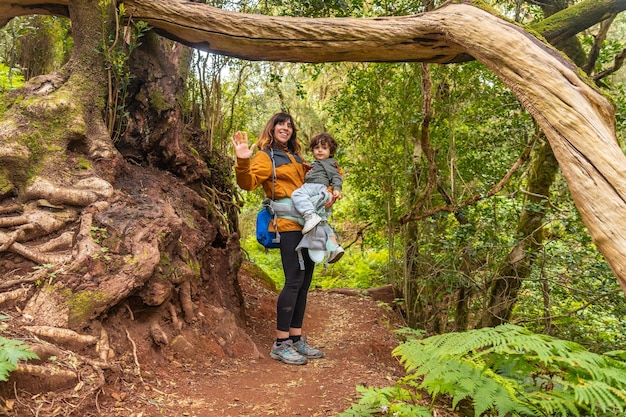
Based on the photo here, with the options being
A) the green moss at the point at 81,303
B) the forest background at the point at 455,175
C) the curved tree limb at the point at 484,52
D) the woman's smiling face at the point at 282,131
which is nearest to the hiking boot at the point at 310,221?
the woman's smiling face at the point at 282,131

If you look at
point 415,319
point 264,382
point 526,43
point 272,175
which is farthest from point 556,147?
point 415,319

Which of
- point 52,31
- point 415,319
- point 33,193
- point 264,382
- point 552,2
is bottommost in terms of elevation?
point 415,319

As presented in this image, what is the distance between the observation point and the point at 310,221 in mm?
4391

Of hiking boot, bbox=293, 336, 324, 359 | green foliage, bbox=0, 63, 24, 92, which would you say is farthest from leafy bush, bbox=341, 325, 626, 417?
green foliage, bbox=0, 63, 24, 92

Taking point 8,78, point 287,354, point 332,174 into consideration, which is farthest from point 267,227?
point 8,78

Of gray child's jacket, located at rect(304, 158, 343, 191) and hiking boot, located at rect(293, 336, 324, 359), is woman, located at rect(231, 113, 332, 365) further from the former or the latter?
gray child's jacket, located at rect(304, 158, 343, 191)

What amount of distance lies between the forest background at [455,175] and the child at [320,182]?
1.94 metres

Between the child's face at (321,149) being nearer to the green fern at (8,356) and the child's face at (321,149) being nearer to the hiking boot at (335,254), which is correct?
the hiking boot at (335,254)

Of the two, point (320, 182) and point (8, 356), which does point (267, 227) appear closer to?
point (320, 182)

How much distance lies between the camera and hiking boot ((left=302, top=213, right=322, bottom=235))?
4.38 meters

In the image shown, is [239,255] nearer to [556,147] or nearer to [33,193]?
[33,193]

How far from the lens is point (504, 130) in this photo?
23.2ft

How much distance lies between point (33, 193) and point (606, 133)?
14.0 ft

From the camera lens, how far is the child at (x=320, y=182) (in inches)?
177
